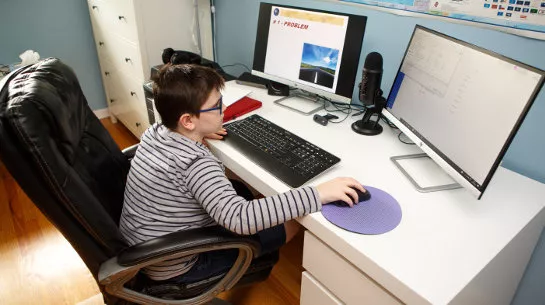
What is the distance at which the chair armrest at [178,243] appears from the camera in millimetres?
823

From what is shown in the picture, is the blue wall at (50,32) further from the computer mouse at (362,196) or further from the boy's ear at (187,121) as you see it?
the computer mouse at (362,196)

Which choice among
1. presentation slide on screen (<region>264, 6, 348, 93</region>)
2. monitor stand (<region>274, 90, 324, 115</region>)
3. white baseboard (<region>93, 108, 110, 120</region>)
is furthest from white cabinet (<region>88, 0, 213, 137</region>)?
monitor stand (<region>274, 90, 324, 115</region>)

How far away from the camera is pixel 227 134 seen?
1.23m

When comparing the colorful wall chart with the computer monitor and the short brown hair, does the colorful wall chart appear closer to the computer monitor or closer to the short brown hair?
the computer monitor

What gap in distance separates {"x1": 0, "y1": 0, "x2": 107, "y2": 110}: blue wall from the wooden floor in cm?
114

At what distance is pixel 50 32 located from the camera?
7.95ft

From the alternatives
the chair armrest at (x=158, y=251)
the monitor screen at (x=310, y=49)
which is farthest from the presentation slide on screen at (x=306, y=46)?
the chair armrest at (x=158, y=251)

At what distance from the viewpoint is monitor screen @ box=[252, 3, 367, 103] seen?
133cm

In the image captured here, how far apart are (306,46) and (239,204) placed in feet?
2.68

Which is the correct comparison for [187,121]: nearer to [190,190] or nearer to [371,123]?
[190,190]

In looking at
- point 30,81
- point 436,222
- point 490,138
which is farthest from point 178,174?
point 490,138

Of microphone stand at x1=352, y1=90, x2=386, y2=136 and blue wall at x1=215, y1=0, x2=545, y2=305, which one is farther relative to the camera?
microphone stand at x1=352, y1=90, x2=386, y2=136

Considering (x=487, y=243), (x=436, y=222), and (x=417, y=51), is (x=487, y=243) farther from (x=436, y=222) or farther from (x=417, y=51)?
(x=417, y=51)

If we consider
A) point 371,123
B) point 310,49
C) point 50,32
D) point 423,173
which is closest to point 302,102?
point 310,49
